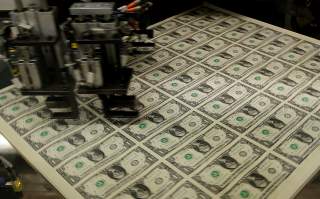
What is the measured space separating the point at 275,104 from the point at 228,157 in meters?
0.37

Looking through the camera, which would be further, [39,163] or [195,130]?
[195,130]

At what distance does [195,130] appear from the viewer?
142cm

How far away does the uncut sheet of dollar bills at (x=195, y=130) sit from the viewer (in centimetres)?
122

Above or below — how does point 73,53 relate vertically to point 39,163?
above

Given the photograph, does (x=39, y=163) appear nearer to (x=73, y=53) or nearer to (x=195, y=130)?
(x=73, y=53)

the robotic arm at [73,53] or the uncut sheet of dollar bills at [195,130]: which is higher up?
the robotic arm at [73,53]

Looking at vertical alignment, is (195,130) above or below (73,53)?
below

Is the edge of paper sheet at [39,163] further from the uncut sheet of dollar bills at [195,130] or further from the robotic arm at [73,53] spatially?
the robotic arm at [73,53]

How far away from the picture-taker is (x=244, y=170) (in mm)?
1255

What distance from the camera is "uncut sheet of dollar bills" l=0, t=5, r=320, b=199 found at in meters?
1.22

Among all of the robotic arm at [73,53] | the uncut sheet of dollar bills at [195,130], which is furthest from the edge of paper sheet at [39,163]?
the robotic arm at [73,53]

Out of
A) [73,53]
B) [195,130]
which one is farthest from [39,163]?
[195,130]

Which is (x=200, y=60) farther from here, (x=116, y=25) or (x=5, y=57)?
(x=5, y=57)

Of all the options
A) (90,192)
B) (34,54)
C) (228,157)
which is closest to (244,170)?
(228,157)
